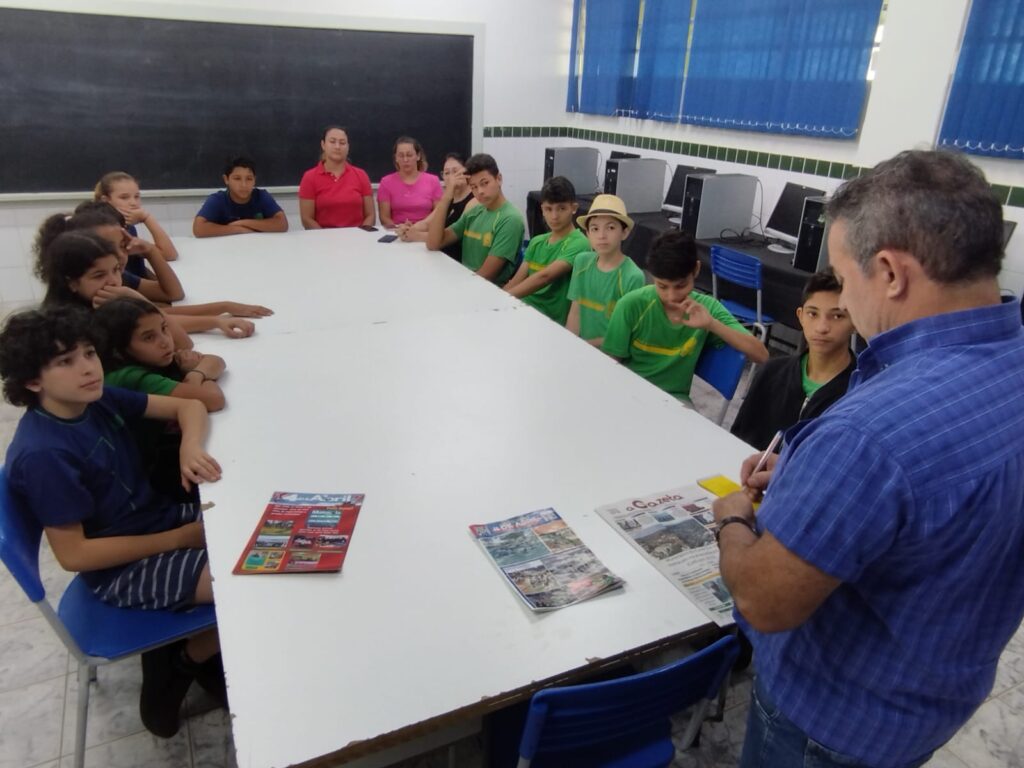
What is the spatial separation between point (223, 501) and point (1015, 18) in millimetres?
3774

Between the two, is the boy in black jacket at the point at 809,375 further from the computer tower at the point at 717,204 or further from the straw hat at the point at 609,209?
the computer tower at the point at 717,204

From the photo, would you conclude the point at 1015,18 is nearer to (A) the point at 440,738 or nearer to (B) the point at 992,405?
(B) the point at 992,405

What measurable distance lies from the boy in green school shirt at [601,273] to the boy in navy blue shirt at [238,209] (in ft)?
7.11

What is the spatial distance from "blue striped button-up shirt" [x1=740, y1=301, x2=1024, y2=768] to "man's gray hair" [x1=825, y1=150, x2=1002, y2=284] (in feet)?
0.20

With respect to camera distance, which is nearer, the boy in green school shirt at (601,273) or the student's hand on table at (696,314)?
the student's hand on table at (696,314)

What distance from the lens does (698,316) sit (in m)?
2.23

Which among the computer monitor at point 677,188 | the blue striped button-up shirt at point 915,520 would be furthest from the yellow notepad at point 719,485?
the computer monitor at point 677,188

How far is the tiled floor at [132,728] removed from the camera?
5.48ft

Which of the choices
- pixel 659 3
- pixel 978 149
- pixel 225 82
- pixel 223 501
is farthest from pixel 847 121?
pixel 225 82

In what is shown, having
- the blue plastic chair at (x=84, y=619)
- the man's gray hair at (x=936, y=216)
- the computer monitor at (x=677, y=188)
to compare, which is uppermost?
the man's gray hair at (x=936, y=216)

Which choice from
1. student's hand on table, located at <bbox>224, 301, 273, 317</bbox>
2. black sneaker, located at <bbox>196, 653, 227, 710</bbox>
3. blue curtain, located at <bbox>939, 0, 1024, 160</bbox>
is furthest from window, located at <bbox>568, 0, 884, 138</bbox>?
black sneaker, located at <bbox>196, 653, 227, 710</bbox>

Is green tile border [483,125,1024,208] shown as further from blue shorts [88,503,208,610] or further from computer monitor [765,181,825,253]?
blue shorts [88,503,208,610]

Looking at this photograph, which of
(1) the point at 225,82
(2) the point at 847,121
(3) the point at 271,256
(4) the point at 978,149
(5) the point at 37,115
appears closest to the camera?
(4) the point at 978,149

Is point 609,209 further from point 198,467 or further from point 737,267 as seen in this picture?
point 198,467
